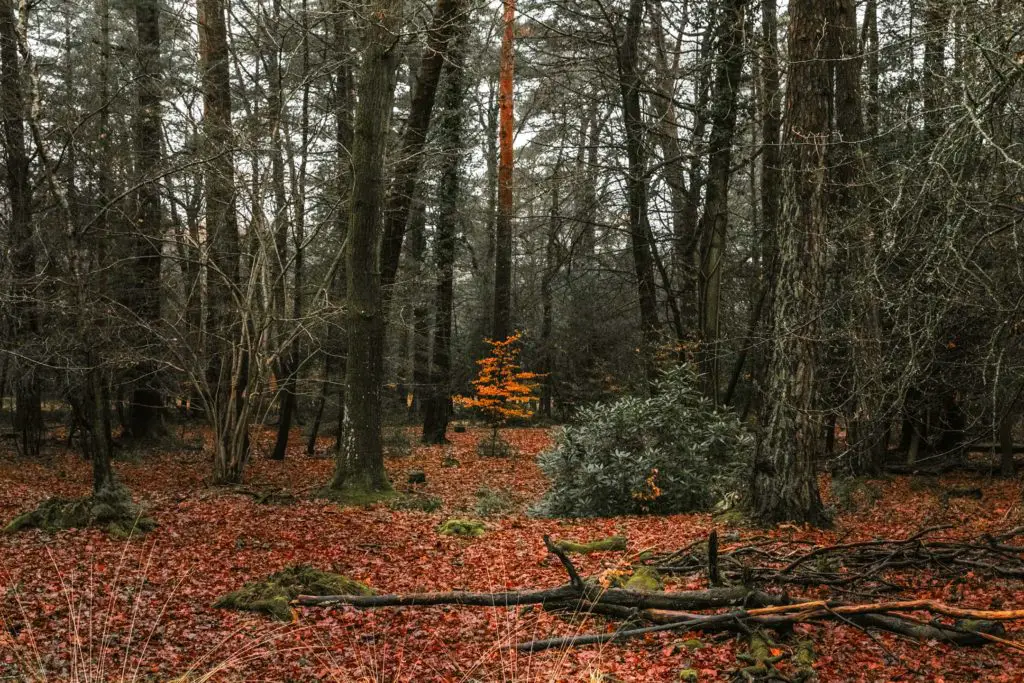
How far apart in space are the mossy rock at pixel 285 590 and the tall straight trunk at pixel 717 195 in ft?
25.7

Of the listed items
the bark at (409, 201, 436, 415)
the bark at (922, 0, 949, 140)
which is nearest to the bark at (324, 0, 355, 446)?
the bark at (409, 201, 436, 415)

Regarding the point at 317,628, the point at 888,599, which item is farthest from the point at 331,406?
the point at 888,599

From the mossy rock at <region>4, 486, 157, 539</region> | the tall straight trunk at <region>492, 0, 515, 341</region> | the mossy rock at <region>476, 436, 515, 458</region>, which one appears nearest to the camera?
the mossy rock at <region>4, 486, 157, 539</region>

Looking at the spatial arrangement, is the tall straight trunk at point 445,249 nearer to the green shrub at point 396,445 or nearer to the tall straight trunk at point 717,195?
the green shrub at point 396,445

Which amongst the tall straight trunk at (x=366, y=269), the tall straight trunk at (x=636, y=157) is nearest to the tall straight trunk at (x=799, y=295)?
the tall straight trunk at (x=636, y=157)

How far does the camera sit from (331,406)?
20.1 meters

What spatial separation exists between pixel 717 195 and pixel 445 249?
24.3 ft

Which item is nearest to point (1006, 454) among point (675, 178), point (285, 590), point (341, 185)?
point (675, 178)

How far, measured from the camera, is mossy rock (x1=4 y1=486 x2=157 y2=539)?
7570mm

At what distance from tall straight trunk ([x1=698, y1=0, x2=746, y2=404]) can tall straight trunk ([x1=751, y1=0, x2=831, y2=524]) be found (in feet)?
16.6

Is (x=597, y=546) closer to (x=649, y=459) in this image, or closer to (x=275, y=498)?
(x=649, y=459)

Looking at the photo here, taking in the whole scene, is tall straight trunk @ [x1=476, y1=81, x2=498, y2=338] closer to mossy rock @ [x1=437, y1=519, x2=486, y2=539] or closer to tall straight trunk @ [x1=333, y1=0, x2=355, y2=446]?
tall straight trunk @ [x1=333, y1=0, x2=355, y2=446]

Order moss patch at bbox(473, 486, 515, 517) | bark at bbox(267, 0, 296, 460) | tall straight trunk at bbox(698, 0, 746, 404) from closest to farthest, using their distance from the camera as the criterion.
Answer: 1. moss patch at bbox(473, 486, 515, 517)
2. bark at bbox(267, 0, 296, 460)
3. tall straight trunk at bbox(698, 0, 746, 404)

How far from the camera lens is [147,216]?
512 inches
